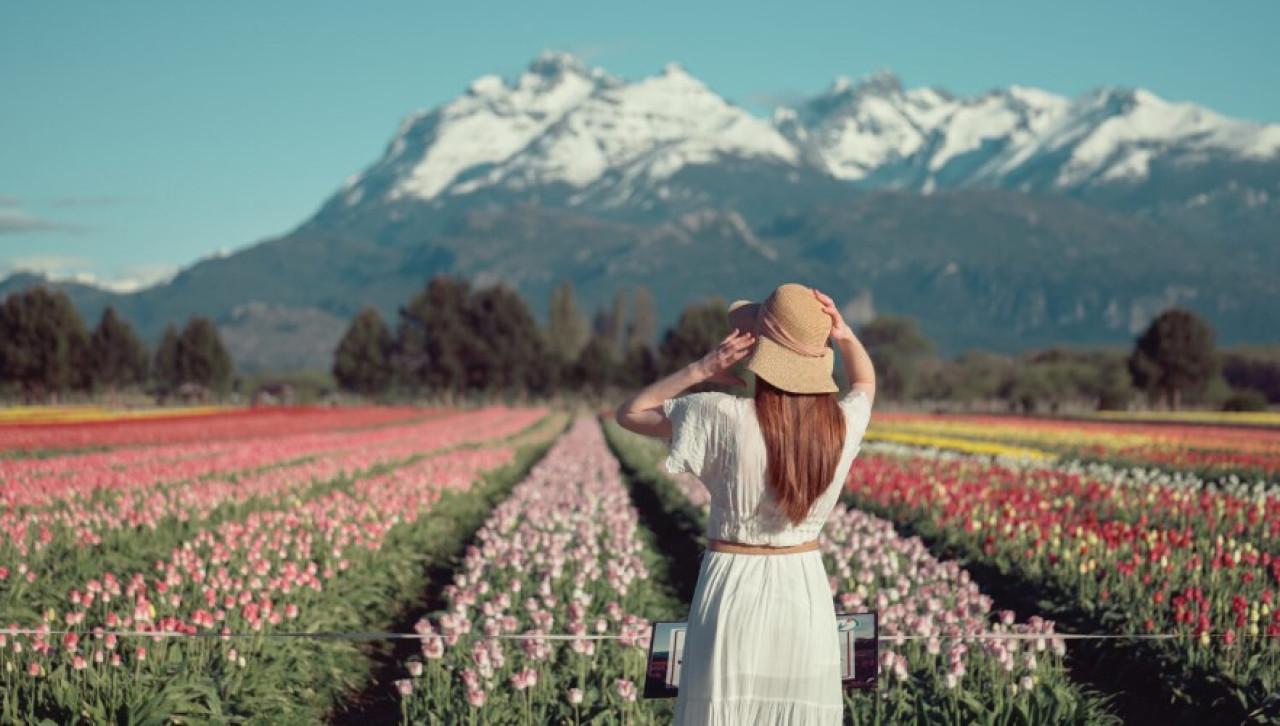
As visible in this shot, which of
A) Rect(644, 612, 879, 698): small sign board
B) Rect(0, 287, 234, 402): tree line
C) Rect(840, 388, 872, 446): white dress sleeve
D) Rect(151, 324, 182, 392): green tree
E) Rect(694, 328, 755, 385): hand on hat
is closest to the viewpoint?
Rect(694, 328, 755, 385): hand on hat

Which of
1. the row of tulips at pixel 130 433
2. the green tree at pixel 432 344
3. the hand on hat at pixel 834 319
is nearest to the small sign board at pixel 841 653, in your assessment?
the hand on hat at pixel 834 319

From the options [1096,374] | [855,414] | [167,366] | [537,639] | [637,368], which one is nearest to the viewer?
[855,414]

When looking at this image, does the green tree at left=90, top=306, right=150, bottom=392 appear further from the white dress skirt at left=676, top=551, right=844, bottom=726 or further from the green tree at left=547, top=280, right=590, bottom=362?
the white dress skirt at left=676, top=551, right=844, bottom=726

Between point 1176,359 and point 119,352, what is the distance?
90.3 meters

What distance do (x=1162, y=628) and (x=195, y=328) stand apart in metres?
120

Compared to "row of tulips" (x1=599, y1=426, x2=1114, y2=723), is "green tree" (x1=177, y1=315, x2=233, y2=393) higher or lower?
higher

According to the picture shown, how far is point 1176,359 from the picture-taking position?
8781 cm

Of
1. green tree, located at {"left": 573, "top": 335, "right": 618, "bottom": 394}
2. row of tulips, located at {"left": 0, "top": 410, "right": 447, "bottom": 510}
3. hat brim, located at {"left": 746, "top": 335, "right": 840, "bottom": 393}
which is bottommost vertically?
row of tulips, located at {"left": 0, "top": 410, "right": 447, "bottom": 510}

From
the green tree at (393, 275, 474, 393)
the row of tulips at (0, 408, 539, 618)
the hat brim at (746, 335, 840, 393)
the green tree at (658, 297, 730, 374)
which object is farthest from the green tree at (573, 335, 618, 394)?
Result: the hat brim at (746, 335, 840, 393)

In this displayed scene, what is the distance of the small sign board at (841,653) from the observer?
491 cm

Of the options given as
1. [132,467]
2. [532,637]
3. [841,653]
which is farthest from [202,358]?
[841,653]

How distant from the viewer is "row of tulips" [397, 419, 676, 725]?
7.46 metres

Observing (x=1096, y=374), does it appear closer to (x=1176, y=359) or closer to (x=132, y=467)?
(x=1176, y=359)

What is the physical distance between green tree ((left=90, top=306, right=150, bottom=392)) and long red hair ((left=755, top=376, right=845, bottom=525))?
355 feet
